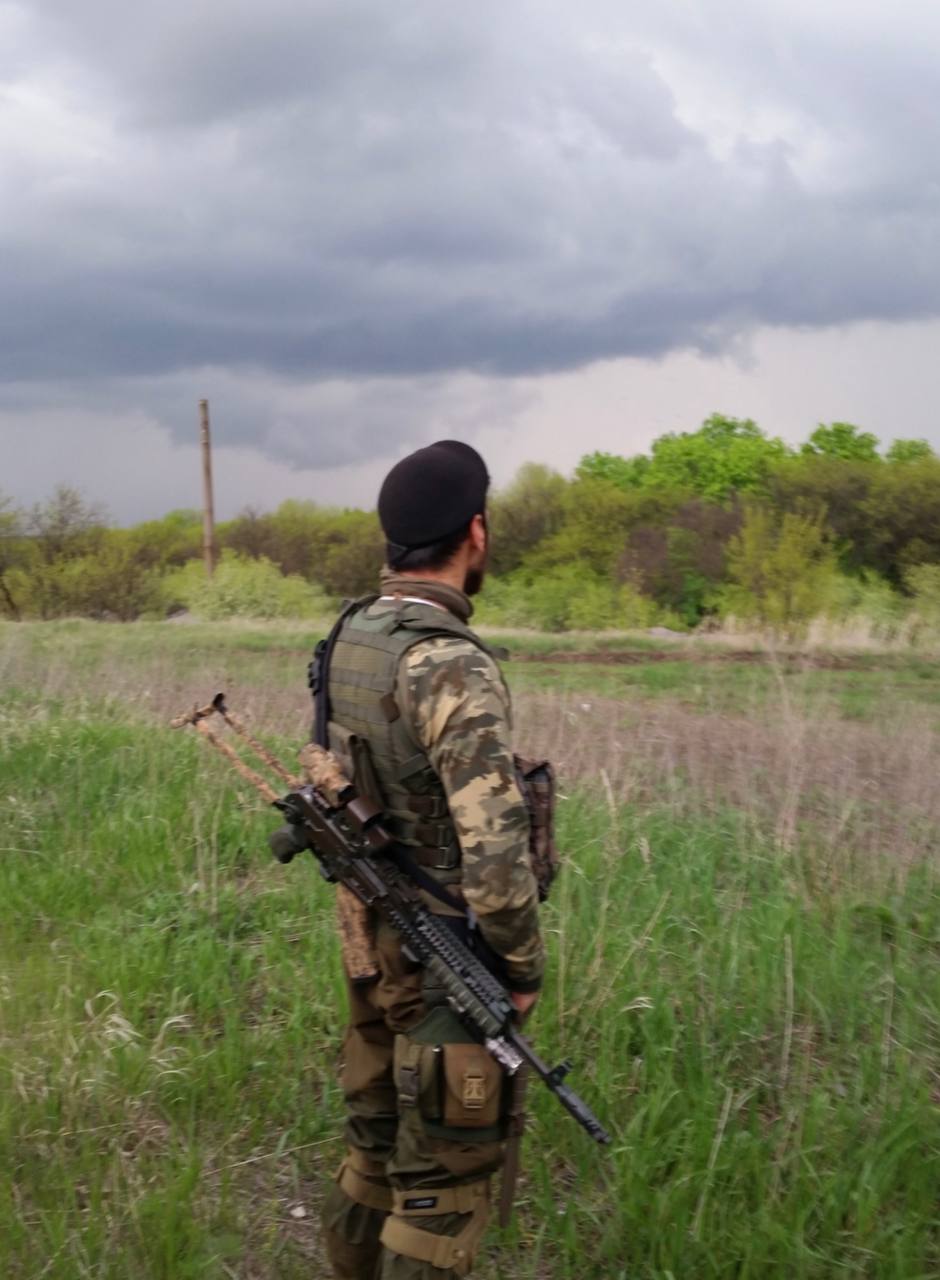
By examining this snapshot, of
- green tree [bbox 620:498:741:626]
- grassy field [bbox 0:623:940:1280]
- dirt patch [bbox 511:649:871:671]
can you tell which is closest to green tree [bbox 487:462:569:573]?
green tree [bbox 620:498:741:626]

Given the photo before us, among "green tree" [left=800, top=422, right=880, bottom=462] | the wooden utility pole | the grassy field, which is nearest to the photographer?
the grassy field

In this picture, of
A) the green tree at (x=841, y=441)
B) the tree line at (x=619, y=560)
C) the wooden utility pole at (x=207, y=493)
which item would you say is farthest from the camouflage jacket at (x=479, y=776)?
the green tree at (x=841, y=441)

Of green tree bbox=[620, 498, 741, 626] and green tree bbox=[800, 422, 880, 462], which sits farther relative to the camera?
green tree bbox=[800, 422, 880, 462]

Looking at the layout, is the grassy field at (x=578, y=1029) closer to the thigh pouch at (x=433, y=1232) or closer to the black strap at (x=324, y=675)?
the thigh pouch at (x=433, y=1232)

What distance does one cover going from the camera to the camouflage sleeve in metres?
2.04

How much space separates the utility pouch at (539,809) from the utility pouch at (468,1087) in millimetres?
324

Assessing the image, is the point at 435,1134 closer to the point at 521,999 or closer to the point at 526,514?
the point at 521,999

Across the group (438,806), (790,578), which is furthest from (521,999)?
(790,578)

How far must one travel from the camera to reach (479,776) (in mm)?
2037

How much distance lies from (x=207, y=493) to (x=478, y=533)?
97.5 ft

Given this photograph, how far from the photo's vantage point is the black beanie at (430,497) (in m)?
2.24

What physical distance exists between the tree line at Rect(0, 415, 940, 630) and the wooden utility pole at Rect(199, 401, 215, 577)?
1.83ft

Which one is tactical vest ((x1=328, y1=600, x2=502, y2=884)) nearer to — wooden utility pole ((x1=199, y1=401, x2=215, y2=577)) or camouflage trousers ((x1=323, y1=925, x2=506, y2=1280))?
camouflage trousers ((x1=323, y1=925, x2=506, y2=1280))

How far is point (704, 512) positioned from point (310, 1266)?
31.4 meters
